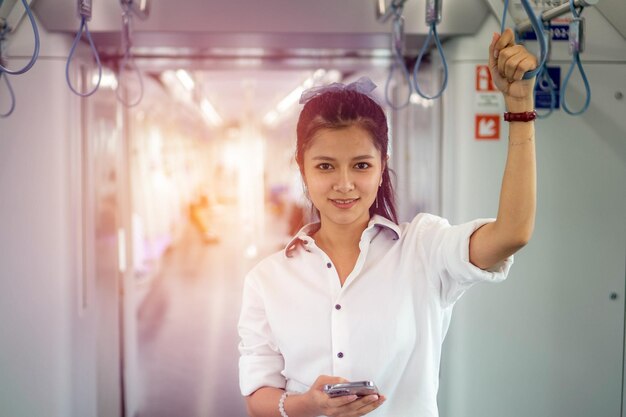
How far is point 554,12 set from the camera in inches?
88.7

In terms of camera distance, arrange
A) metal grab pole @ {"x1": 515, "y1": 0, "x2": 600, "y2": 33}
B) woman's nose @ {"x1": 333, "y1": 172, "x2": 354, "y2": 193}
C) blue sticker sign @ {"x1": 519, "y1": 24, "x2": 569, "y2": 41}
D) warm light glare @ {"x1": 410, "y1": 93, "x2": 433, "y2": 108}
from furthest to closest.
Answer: warm light glare @ {"x1": 410, "y1": 93, "x2": 433, "y2": 108} → blue sticker sign @ {"x1": 519, "y1": 24, "x2": 569, "y2": 41} → metal grab pole @ {"x1": 515, "y1": 0, "x2": 600, "y2": 33} → woman's nose @ {"x1": 333, "y1": 172, "x2": 354, "y2": 193}

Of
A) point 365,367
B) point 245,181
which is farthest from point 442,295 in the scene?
point 245,181

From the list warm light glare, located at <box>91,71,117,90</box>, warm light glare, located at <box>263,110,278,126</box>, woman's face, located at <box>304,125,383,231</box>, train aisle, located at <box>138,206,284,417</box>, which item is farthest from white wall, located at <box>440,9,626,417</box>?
warm light glare, located at <box>263,110,278,126</box>

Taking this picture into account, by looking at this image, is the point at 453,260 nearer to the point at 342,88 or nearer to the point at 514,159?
the point at 514,159

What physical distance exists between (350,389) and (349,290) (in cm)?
30

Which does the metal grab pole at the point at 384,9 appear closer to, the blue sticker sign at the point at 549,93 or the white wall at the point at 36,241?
the blue sticker sign at the point at 549,93

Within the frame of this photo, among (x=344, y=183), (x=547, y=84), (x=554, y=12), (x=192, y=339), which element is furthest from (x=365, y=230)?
(x=192, y=339)

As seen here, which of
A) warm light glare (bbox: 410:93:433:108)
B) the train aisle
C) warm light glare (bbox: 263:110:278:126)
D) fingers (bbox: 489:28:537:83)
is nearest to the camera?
fingers (bbox: 489:28:537:83)

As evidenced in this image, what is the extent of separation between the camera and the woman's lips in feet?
4.81

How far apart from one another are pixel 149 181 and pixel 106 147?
5500 mm

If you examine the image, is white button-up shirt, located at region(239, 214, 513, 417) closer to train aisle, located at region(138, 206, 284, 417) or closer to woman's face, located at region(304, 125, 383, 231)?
woman's face, located at region(304, 125, 383, 231)

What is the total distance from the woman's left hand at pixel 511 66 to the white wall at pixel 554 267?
1.59 meters

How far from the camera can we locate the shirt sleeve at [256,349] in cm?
158

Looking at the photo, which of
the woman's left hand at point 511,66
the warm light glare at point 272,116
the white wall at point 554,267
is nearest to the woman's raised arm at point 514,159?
the woman's left hand at point 511,66
